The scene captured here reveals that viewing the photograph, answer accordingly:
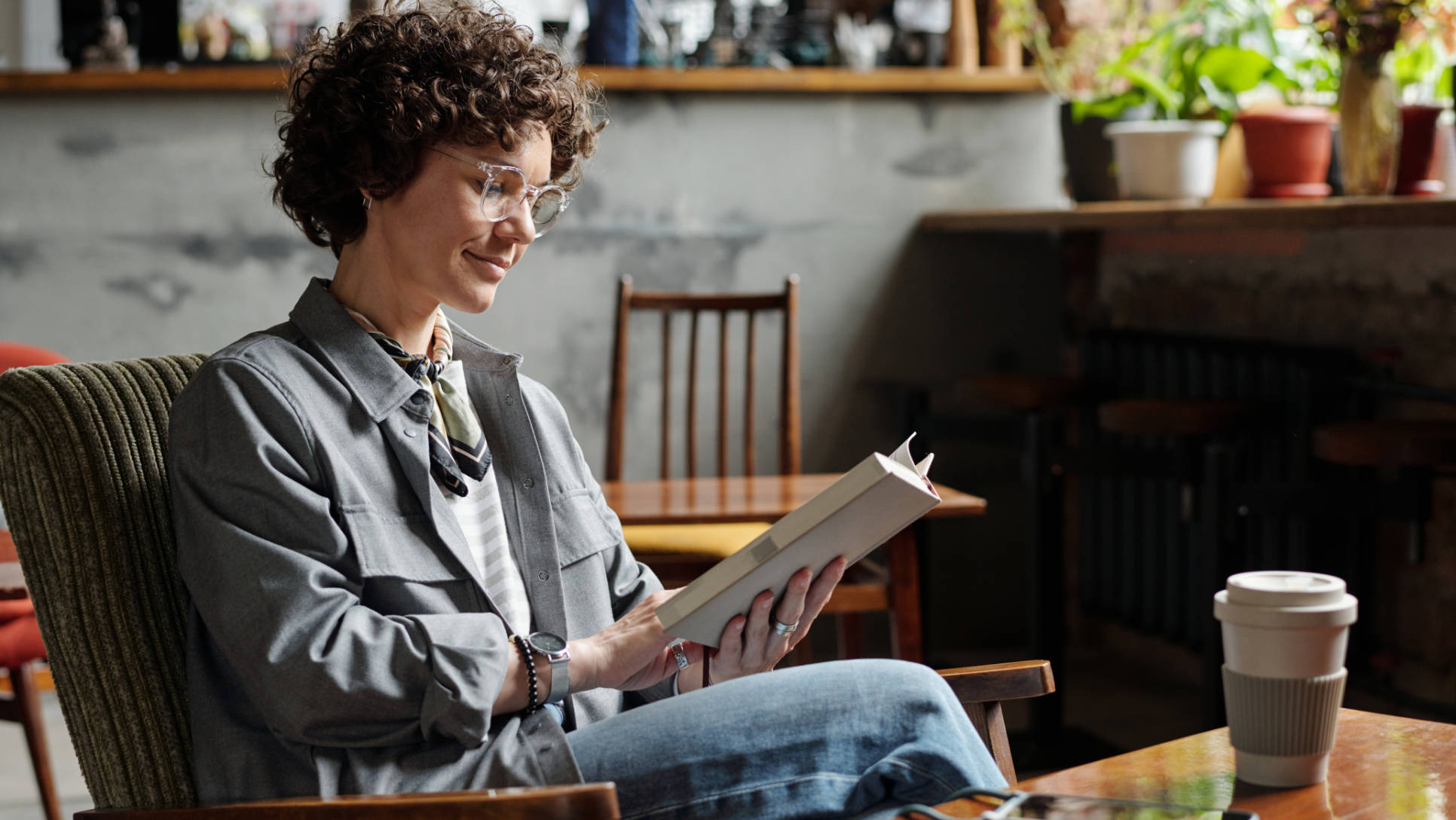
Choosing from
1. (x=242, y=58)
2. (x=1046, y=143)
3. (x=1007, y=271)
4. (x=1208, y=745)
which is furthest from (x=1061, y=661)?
(x=242, y=58)

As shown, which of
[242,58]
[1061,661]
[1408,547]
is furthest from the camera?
[242,58]

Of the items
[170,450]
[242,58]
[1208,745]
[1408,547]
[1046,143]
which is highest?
[242,58]

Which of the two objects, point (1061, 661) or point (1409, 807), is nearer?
point (1409, 807)

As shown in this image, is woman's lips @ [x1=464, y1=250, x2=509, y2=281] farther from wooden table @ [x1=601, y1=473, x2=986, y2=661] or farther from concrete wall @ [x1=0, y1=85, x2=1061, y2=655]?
concrete wall @ [x1=0, y1=85, x2=1061, y2=655]

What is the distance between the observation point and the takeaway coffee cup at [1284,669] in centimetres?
112

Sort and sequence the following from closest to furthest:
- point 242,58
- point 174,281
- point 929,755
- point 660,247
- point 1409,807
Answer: point 1409,807 → point 929,755 → point 174,281 → point 660,247 → point 242,58

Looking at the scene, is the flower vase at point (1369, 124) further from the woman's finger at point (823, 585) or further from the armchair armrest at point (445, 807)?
the armchair armrest at point (445, 807)

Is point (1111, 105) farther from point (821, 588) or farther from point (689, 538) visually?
point (821, 588)

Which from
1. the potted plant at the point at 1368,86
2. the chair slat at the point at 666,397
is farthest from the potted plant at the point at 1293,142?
the chair slat at the point at 666,397

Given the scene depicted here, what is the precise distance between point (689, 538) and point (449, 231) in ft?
4.02

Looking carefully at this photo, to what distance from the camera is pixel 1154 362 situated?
3.51m

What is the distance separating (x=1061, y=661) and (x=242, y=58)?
2.89 meters

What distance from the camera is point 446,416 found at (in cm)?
150

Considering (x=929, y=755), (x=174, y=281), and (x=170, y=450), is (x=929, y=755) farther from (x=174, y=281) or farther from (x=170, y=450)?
(x=174, y=281)
